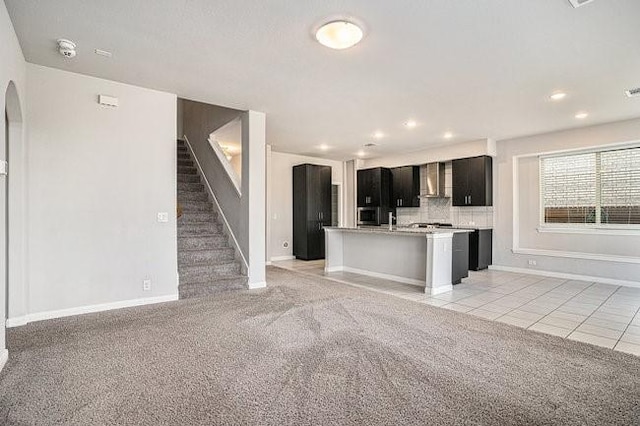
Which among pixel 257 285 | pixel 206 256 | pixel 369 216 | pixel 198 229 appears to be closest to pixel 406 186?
pixel 369 216

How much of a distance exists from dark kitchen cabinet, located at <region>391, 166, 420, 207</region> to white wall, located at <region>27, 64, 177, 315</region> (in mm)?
5734

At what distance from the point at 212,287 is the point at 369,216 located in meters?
5.42

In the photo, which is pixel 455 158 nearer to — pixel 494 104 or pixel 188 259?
pixel 494 104

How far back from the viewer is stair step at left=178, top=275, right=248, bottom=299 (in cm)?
454

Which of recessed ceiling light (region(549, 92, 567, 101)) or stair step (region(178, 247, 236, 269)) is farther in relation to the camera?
stair step (region(178, 247, 236, 269))

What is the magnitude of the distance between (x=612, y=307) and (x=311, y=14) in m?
4.88

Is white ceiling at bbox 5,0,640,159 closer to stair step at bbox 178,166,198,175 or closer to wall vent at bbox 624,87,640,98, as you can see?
wall vent at bbox 624,87,640,98

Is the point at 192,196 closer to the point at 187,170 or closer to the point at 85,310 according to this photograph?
the point at 187,170

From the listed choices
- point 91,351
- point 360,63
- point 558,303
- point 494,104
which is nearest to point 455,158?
point 494,104

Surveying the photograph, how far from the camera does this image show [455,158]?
7426 mm

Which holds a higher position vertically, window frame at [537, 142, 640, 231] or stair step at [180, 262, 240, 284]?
window frame at [537, 142, 640, 231]

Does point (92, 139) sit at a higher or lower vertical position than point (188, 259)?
higher

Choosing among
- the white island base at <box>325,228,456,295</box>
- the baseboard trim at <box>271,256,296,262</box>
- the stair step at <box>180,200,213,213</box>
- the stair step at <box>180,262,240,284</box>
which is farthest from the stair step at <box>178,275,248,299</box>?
the baseboard trim at <box>271,256,296,262</box>

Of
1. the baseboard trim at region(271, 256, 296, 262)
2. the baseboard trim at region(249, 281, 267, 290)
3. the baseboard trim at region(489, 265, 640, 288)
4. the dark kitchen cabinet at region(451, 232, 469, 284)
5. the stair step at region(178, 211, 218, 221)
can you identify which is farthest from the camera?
the baseboard trim at region(271, 256, 296, 262)
